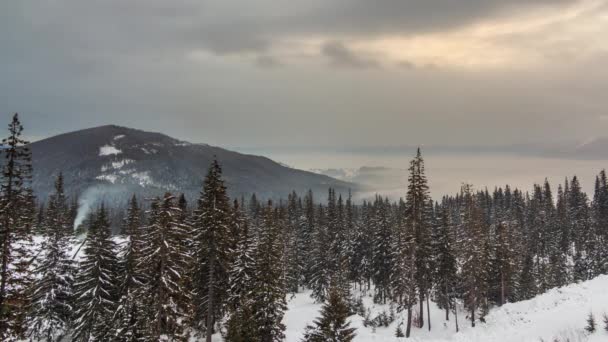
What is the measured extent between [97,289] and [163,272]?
17282 mm

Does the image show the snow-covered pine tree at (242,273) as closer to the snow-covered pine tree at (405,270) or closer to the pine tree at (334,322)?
the pine tree at (334,322)

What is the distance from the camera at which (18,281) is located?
20000 mm

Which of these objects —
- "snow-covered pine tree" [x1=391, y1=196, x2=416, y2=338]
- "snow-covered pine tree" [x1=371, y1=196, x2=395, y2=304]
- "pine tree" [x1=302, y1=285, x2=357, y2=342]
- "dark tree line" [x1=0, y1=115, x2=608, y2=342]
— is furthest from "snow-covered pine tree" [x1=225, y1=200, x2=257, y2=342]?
"snow-covered pine tree" [x1=371, y1=196, x2=395, y2=304]

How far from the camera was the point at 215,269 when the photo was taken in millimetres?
40438

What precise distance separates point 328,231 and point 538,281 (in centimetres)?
4302

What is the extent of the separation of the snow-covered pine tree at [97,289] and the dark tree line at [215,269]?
135mm

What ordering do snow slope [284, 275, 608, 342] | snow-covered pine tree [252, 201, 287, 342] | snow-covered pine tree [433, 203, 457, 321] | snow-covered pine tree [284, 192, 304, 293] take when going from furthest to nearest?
snow-covered pine tree [284, 192, 304, 293] < snow-covered pine tree [433, 203, 457, 321] < snow-covered pine tree [252, 201, 287, 342] < snow slope [284, 275, 608, 342]

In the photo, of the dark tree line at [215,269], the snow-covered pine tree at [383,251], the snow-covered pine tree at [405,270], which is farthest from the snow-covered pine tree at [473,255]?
the snow-covered pine tree at [383,251]

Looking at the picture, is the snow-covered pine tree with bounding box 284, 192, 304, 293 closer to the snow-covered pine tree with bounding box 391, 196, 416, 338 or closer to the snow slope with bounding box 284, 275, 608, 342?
the snow-covered pine tree with bounding box 391, 196, 416, 338

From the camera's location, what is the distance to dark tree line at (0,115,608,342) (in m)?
24.8

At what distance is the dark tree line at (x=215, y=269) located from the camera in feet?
81.5

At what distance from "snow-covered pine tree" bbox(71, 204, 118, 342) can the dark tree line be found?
135 mm

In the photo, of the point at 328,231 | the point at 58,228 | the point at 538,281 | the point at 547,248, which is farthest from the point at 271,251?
the point at 547,248

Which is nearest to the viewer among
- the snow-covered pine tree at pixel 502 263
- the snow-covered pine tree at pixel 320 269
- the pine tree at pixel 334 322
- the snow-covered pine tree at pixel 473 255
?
the pine tree at pixel 334 322
